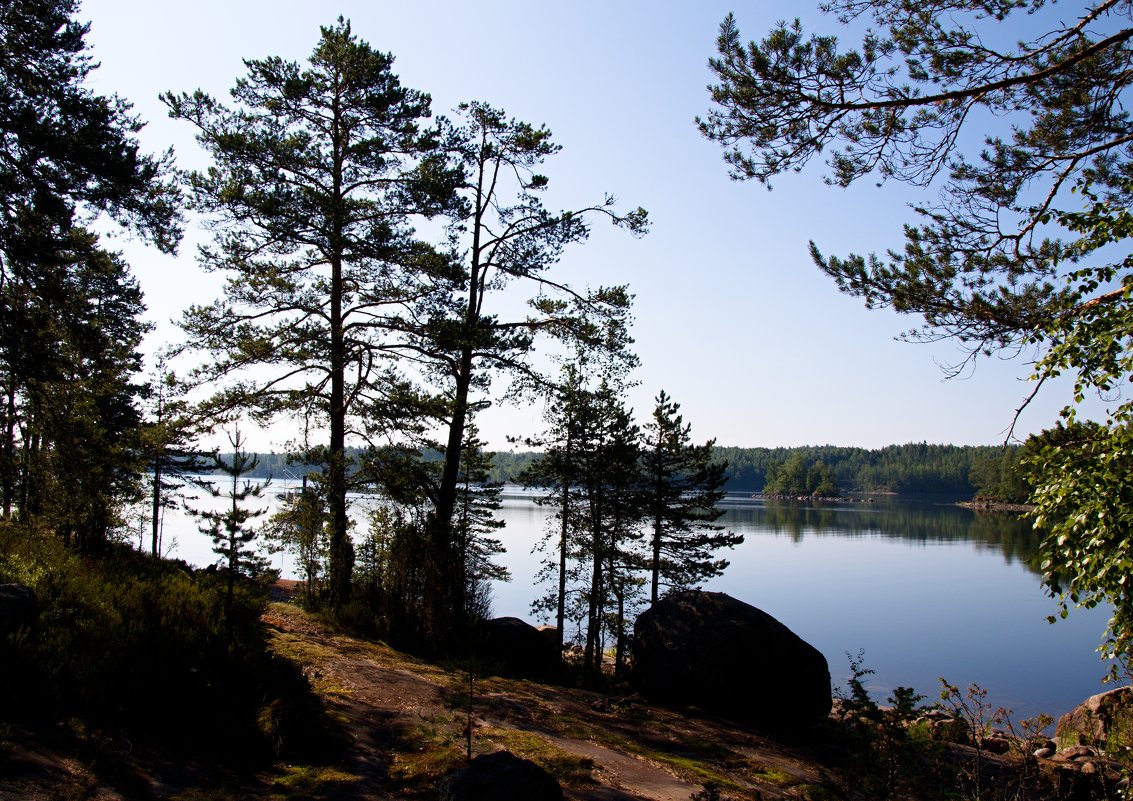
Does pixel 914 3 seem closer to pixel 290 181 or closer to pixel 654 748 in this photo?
pixel 654 748

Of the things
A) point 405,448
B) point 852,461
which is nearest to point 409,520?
point 405,448

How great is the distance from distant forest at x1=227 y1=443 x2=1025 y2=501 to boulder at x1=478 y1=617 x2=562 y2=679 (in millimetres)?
101808

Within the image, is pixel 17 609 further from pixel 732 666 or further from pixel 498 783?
pixel 732 666

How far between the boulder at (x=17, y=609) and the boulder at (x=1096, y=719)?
15.0 metres

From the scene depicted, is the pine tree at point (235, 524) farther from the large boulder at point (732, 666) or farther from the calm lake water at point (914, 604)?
the large boulder at point (732, 666)

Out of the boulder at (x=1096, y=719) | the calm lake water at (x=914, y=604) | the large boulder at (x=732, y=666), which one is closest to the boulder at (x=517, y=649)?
the large boulder at (x=732, y=666)

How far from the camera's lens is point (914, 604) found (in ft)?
118

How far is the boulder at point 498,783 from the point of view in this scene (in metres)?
5.26

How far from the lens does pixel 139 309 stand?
25.7 m

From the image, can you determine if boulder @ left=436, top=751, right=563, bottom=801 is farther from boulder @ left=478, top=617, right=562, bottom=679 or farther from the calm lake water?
boulder @ left=478, top=617, right=562, bottom=679

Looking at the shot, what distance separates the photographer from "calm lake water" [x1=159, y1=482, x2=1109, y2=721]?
23.7 meters

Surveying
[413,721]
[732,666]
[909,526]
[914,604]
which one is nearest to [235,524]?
[413,721]

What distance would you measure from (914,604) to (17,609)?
38.6 metres

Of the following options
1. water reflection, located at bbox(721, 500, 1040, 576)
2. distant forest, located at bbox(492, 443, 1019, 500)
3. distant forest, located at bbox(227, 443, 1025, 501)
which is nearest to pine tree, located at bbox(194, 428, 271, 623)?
water reflection, located at bbox(721, 500, 1040, 576)
